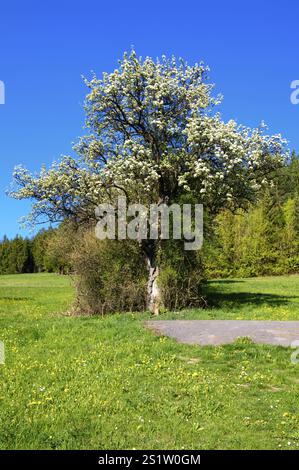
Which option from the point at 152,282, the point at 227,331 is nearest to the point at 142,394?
the point at 227,331

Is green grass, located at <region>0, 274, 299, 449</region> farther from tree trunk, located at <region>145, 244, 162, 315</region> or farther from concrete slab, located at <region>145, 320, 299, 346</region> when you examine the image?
tree trunk, located at <region>145, 244, 162, 315</region>

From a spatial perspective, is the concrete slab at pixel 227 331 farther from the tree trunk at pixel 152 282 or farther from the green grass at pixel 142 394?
the tree trunk at pixel 152 282

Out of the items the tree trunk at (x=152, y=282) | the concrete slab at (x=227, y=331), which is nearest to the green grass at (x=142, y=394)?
the concrete slab at (x=227, y=331)

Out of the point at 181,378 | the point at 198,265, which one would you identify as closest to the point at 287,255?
the point at 198,265

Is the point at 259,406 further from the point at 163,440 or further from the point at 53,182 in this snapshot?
the point at 53,182

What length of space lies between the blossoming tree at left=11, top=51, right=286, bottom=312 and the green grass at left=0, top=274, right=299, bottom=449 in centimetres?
893

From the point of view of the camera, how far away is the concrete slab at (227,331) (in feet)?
46.0

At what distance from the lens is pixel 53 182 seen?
2316 centimetres

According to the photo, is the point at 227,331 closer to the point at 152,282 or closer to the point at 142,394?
the point at 142,394

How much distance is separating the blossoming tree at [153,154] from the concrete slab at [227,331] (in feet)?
20.5

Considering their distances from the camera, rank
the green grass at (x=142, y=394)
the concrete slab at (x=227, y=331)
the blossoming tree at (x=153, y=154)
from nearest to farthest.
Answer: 1. the green grass at (x=142, y=394)
2. the concrete slab at (x=227, y=331)
3. the blossoming tree at (x=153, y=154)

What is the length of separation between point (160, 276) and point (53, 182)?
656 cm
